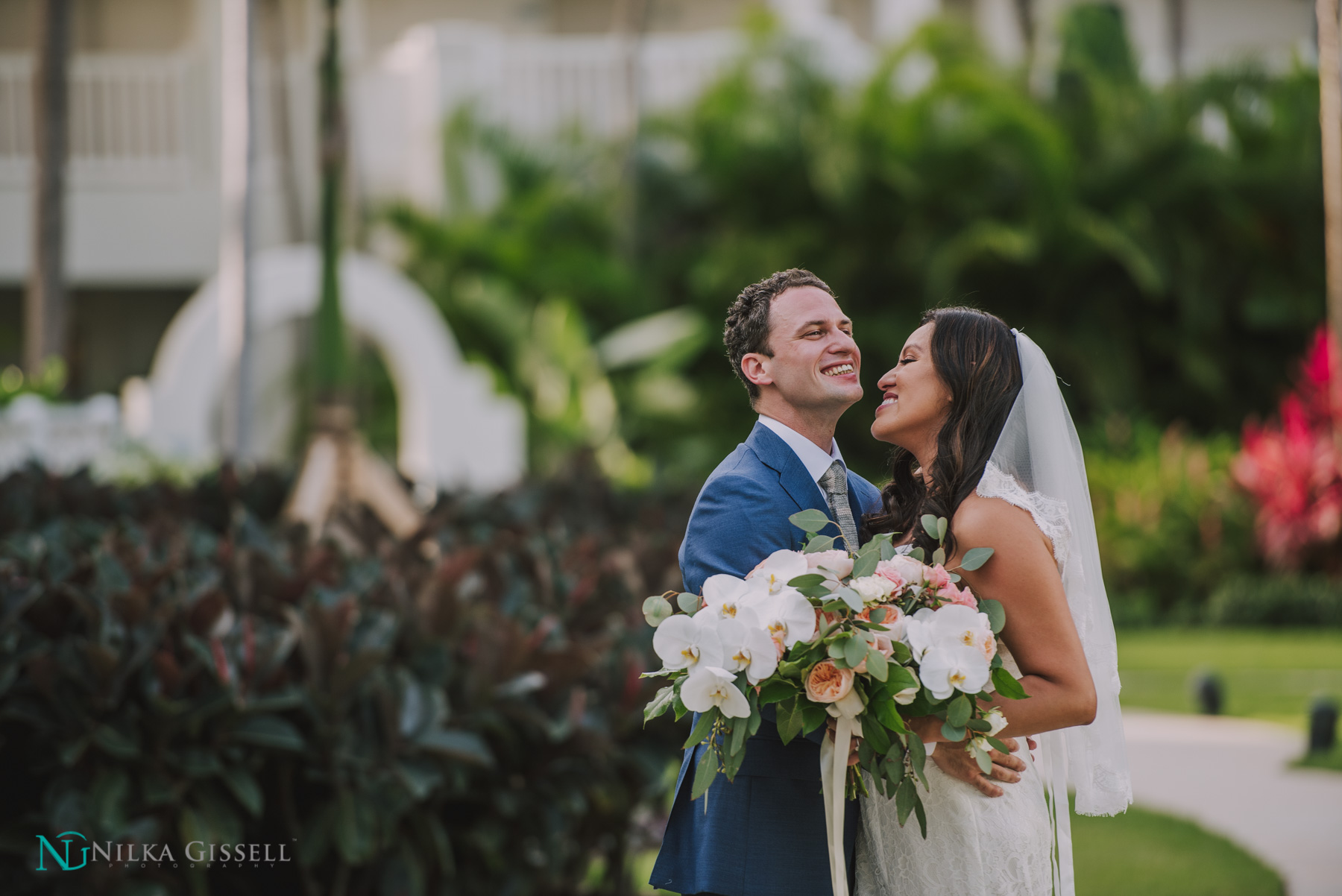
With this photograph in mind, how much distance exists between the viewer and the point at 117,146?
18.2 metres

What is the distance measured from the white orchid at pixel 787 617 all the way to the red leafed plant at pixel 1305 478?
37.1 feet

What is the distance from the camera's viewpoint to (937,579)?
7.40 feet

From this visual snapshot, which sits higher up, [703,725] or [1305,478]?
[703,725]

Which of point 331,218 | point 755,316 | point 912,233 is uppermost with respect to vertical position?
point 912,233

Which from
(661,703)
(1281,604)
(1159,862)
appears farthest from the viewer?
(1281,604)

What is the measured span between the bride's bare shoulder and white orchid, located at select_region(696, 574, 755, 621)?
0.45 meters

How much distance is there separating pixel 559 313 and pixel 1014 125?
5406mm

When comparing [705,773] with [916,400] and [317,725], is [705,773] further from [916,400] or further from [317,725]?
[317,725]

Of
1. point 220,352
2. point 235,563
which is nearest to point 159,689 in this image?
point 235,563

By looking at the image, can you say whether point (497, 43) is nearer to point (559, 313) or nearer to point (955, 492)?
point (559, 313)

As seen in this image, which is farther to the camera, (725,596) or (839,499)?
(839,499)

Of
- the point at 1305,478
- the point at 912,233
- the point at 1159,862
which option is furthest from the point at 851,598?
the point at 912,233

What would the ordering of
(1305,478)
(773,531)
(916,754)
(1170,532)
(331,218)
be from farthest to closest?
(1170,532), (1305,478), (331,218), (773,531), (916,754)

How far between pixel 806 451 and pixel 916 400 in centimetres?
22
